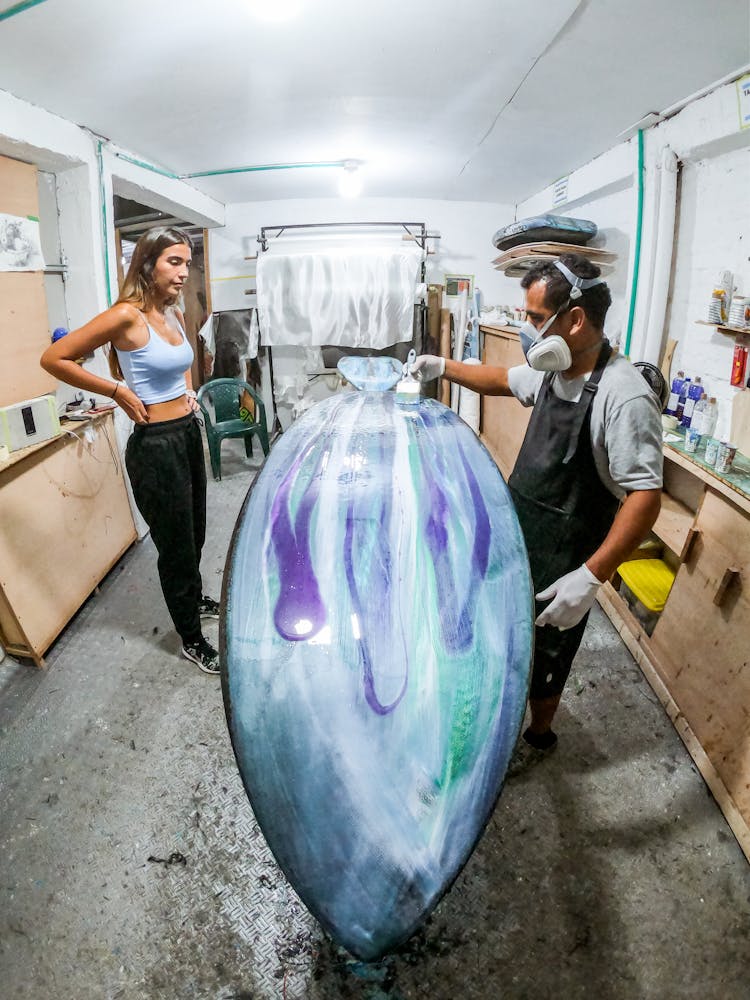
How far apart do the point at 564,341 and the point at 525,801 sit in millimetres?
1578

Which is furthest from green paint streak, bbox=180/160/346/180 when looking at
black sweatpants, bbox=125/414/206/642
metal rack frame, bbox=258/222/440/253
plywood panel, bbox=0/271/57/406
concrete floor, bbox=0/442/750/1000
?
concrete floor, bbox=0/442/750/1000

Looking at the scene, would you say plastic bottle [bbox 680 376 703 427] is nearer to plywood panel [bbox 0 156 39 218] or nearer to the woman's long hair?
the woman's long hair

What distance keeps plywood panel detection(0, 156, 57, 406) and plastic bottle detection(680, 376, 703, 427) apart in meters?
3.46

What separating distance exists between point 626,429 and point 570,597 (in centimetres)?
52

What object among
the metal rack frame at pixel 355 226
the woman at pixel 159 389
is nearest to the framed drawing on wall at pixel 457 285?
the metal rack frame at pixel 355 226

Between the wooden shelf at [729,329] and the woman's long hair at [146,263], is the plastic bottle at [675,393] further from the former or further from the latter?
the woman's long hair at [146,263]

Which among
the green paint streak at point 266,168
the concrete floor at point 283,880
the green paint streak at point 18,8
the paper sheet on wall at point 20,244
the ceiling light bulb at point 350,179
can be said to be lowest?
the concrete floor at point 283,880

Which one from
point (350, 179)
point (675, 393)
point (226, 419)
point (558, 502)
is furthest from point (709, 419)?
point (226, 419)

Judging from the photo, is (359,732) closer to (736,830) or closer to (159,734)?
(159,734)

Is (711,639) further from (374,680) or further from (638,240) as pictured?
(638,240)

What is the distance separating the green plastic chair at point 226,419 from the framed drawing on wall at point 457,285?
2444 mm

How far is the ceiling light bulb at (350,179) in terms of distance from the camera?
387cm

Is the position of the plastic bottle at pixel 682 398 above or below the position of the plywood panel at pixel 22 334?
below

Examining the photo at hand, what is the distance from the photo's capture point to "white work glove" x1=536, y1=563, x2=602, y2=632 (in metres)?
1.52
